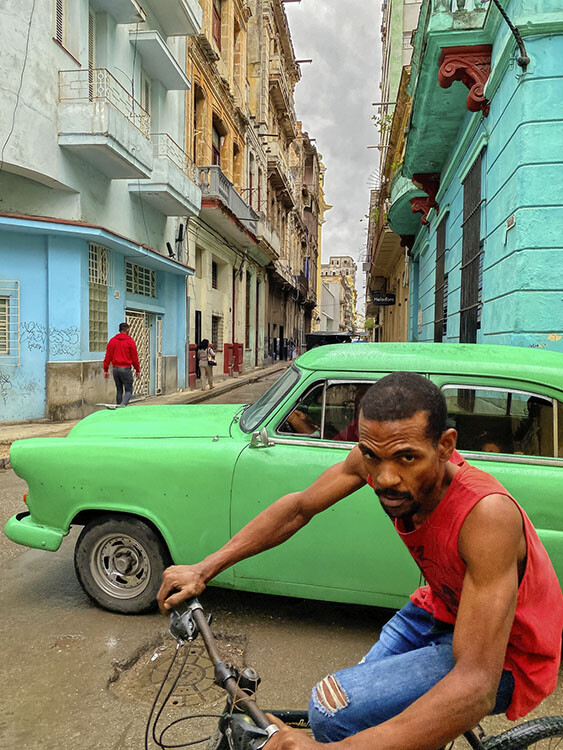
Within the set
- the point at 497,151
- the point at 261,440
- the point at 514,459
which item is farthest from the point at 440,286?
the point at 261,440

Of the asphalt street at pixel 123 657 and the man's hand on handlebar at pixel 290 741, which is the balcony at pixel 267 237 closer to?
the asphalt street at pixel 123 657

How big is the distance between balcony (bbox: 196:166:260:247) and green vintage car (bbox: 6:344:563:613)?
15.6 meters

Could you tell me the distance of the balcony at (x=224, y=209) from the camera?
58.5ft

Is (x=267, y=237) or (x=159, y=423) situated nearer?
(x=159, y=423)

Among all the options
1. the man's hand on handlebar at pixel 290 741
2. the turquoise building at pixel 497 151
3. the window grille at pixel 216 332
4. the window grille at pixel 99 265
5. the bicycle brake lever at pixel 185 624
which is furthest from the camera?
the window grille at pixel 216 332

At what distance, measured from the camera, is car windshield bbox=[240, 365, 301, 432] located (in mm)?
3266

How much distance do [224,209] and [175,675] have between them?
1733 cm

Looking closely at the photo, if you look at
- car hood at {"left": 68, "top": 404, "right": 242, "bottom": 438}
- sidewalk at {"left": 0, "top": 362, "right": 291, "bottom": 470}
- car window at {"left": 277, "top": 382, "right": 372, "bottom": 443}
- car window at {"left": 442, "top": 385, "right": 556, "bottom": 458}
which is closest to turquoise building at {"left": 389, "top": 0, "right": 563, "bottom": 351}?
car window at {"left": 442, "top": 385, "right": 556, "bottom": 458}

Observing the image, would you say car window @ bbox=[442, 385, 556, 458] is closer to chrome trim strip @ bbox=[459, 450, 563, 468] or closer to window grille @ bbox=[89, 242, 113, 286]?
chrome trim strip @ bbox=[459, 450, 563, 468]

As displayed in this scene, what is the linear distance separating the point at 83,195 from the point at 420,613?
37.9 ft

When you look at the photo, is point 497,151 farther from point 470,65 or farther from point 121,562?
point 121,562

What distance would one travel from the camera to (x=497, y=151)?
22.1 ft

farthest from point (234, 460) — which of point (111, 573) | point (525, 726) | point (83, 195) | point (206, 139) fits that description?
point (206, 139)

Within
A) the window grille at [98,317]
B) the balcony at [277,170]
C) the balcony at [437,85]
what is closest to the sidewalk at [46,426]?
the window grille at [98,317]
